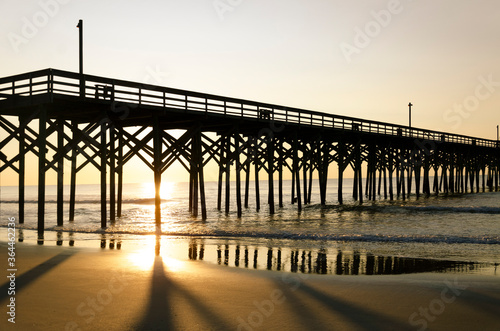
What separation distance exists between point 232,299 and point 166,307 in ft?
3.33

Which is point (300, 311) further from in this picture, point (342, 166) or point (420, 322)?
point (342, 166)

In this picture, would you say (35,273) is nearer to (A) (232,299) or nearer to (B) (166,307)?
(B) (166,307)

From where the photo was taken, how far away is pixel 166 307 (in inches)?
244

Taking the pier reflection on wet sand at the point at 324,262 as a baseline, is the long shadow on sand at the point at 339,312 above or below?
above

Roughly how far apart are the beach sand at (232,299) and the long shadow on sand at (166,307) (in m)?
0.01

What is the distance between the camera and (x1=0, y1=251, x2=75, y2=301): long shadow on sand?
23.1ft

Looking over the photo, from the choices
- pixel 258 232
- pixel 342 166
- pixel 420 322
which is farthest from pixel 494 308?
pixel 342 166

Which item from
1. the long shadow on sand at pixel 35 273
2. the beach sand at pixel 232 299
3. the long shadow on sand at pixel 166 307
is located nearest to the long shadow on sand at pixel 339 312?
the beach sand at pixel 232 299

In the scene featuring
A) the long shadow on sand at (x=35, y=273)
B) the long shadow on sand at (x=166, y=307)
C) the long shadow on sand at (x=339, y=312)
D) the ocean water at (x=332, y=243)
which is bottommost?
the ocean water at (x=332, y=243)

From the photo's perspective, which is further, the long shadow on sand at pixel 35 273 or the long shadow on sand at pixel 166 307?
the long shadow on sand at pixel 35 273

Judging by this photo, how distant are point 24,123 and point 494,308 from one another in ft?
52.3

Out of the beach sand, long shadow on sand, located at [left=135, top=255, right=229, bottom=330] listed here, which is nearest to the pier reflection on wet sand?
the beach sand

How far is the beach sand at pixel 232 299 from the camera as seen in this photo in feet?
18.2

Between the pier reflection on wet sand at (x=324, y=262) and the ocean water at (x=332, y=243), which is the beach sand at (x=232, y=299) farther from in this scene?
the ocean water at (x=332, y=243)
